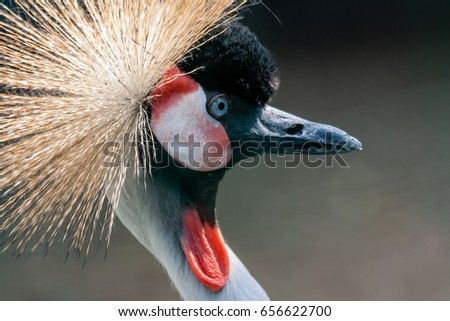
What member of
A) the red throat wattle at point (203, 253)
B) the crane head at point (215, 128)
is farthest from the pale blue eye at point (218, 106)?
the red throat wattle at point (203, 253)

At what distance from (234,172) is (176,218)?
1933 mm

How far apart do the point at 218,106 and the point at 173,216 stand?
254 mm

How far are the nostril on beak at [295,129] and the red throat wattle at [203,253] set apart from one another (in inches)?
10.4

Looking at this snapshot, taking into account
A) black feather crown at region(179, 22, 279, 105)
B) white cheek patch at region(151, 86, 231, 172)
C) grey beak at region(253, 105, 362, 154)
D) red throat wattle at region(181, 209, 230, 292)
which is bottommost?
red throat wattle at region(181, 209, 230, 292)

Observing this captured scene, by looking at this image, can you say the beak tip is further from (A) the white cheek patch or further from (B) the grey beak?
(A) the white cheek patch

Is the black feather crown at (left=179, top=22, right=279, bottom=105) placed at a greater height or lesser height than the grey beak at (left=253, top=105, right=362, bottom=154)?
greater

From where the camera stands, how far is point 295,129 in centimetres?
131

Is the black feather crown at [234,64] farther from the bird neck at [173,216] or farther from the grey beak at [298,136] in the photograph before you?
the bird neck at [173,216]

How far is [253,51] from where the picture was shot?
1.23m

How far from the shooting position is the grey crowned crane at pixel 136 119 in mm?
1146

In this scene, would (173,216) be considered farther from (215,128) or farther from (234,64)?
(234,64)

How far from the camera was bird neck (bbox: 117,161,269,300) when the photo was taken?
1.31m

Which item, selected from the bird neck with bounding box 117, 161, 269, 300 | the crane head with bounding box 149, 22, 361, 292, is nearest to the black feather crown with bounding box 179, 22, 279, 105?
the crane head with bounding box 149, 22, 361, 292

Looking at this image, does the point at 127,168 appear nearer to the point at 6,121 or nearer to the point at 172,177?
the point at 172,177
